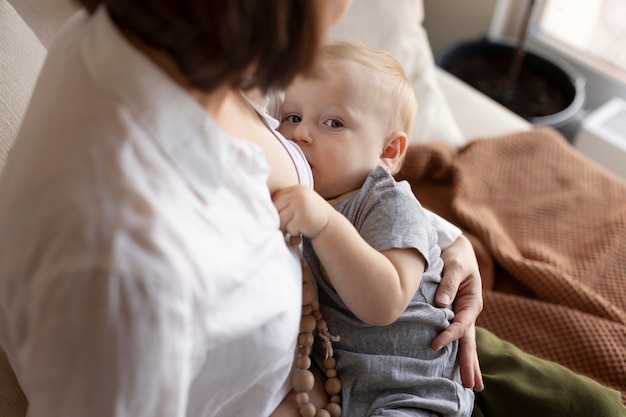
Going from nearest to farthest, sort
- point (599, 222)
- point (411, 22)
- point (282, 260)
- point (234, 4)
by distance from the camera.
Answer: point (234, 4), point (282, 260), point (599, 222), point (411, 22)

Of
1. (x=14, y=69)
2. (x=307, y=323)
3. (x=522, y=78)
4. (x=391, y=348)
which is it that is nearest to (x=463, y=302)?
(x=391, y=348)

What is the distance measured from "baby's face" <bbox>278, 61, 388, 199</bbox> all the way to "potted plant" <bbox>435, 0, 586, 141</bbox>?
1.26 metres

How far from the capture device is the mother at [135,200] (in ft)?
1.65

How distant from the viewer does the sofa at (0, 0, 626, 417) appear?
40.7 inches

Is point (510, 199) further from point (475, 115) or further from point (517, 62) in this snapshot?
point (517, 62)


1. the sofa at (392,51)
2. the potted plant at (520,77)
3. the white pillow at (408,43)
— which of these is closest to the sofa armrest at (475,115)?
the sofa at (392,51)

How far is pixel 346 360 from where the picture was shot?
83 centimetres

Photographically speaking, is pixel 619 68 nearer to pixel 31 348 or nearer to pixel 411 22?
pixel 411 22

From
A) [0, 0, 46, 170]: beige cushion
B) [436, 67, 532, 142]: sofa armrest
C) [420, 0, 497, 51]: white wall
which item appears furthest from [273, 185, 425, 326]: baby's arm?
[420, 0, 497, 51]: white wall

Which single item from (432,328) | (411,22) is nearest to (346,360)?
(432,328)

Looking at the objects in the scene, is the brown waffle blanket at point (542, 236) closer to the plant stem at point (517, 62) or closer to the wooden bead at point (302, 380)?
the wooden bead at point (302, 380)

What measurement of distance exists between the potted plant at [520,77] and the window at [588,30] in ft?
0.29

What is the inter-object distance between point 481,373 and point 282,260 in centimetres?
44

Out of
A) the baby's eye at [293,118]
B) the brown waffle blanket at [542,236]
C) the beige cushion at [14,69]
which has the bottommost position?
the brown waffle blanket at [542,236]
